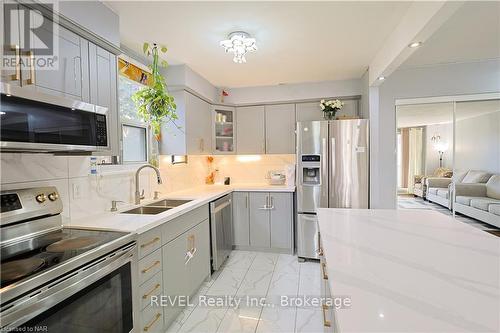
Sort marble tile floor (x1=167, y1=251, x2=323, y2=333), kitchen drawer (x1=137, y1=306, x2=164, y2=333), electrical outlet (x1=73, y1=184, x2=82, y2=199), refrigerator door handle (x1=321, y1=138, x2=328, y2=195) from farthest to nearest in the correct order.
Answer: refrigerator door handle (x1=321, y1=138, x2=328, y2=195) → marble tile floor (x1=167, y1=251, x2=323, y2=333) → electrical outlet (x1=73, y1=184, x2=82, y2=199) → kitchen drawer (x1=137, y1=306, x2=164, y2=333)

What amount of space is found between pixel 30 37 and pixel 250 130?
9.32 ft

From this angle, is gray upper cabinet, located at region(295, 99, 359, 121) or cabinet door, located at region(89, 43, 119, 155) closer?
cabinet door, located at region(89, 43, 119, 155)

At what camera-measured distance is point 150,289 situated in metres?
1.67

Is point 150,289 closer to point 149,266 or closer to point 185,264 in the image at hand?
point 149,266

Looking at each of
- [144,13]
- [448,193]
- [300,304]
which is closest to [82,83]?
[144,13]

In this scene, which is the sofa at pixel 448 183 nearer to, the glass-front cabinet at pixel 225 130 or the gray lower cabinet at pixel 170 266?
the glass-front cabinet at pixel 225 130

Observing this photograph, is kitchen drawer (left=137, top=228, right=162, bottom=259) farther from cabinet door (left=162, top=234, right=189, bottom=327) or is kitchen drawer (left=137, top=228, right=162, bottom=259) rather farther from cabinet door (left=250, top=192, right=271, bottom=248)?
cabinet door (left=250, top=192, right=271, bottom=248)

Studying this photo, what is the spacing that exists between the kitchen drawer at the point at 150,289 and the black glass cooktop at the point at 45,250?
44 cm

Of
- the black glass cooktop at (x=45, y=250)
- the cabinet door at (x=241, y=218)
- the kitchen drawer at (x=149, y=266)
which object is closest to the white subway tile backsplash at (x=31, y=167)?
the black glass cooktop at (x=45, y=250)

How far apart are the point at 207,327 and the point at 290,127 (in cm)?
275

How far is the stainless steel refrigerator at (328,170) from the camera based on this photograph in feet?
9.92

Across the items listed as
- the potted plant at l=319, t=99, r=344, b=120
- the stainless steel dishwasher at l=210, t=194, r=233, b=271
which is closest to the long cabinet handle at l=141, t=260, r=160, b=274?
the stainless steel dishwasher at l=210, t=194, r=233, b=271

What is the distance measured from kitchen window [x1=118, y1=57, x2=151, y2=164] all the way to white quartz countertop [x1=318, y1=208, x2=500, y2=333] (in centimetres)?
197

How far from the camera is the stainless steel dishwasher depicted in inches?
109
